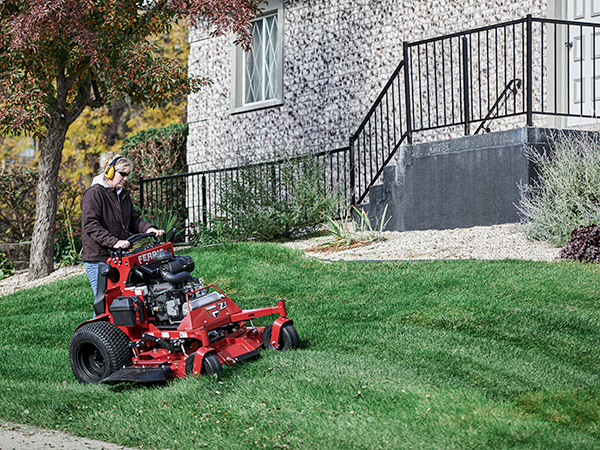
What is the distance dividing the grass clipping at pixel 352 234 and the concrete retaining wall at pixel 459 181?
0.25m

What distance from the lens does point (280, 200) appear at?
38.6ft

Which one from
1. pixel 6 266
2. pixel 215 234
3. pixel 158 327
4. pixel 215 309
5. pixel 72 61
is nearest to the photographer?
pixel 215 309

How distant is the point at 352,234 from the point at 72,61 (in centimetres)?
483

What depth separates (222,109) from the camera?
15.5m

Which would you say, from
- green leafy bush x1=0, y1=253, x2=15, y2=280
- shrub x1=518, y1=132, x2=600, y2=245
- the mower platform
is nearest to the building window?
green leafy bush x1=0, y1=253, x2=15, y2=280

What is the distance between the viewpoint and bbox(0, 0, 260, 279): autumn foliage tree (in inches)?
386

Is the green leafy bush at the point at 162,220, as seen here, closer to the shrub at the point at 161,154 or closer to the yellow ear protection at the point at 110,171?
the shrub at the point at 161,154

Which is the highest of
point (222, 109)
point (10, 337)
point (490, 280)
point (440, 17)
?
point (440, 17)

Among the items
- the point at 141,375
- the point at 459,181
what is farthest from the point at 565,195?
the point at 141,375

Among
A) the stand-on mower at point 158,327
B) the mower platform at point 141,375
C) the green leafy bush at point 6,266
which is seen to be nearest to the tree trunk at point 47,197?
the green leafy bush at point 6,266

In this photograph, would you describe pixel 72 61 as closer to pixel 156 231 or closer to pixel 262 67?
pixel 262 67

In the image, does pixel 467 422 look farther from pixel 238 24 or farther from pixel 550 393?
pixel 238 24

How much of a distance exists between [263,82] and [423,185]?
19.1 ft

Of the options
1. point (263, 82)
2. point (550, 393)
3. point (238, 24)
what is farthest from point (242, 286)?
point (263, 82)
